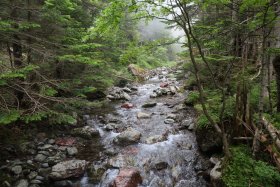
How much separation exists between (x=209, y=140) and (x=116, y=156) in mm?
2938

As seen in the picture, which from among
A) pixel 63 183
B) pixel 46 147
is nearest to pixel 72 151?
pixel 46 147

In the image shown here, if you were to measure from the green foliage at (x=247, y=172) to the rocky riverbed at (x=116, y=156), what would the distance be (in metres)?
1.29

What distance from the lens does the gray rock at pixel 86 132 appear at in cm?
830

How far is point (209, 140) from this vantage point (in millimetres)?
6281

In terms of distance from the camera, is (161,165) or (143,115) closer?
(161,165)

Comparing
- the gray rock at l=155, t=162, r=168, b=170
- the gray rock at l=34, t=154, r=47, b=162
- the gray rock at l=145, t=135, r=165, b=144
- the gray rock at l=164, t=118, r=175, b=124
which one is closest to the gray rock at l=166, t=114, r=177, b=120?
the gray rock at l=164, t=118, r=175, b=124

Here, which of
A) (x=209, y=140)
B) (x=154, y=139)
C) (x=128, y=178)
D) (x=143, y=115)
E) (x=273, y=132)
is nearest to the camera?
(x=273, y=132)

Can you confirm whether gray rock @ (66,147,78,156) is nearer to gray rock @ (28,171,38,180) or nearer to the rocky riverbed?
the rocky riverbed

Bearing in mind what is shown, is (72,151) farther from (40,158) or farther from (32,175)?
(32,175)

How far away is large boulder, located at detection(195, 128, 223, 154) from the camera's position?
612 centimetres

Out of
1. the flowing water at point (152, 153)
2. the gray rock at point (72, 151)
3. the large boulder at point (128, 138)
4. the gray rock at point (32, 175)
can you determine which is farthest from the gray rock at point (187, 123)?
the gray rock at point (32, 175)

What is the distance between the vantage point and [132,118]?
1043 centimetres

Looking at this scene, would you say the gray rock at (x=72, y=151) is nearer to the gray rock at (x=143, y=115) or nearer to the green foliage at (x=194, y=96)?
the gray rock at (x=143, y=115)

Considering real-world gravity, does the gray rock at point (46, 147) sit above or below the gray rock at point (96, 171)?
above
